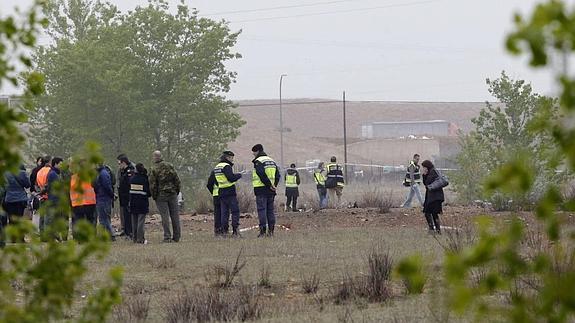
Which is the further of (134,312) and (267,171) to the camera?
(267,171)

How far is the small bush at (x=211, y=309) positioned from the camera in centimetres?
1058

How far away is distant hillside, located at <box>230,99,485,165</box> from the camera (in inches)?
4464

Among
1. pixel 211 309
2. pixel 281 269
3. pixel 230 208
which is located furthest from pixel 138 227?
pixel 211 309

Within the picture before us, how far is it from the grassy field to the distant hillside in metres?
84.6

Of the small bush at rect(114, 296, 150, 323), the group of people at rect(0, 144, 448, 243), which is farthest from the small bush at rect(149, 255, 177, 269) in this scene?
the small bush at rect(114, 296, 150, 323)

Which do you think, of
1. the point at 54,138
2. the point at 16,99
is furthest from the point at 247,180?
the point at 16,99

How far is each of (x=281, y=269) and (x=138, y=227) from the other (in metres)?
6.56

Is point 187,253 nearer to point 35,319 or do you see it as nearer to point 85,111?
point 35,319

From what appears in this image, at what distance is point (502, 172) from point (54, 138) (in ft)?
145

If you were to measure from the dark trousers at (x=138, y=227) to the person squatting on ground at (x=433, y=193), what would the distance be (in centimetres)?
527

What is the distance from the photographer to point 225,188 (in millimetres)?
22281

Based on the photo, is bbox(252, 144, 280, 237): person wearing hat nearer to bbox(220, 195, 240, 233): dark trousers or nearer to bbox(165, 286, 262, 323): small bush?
bbox(220, 195, 240, 233): dark trousers

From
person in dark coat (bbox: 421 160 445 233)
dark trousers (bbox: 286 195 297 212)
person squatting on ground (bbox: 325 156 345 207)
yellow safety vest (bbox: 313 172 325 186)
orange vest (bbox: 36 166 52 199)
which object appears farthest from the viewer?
yellow safety vest (bbox: 313 172 325 186)

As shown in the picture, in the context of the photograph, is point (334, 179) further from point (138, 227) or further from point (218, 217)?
point (138, 227)
